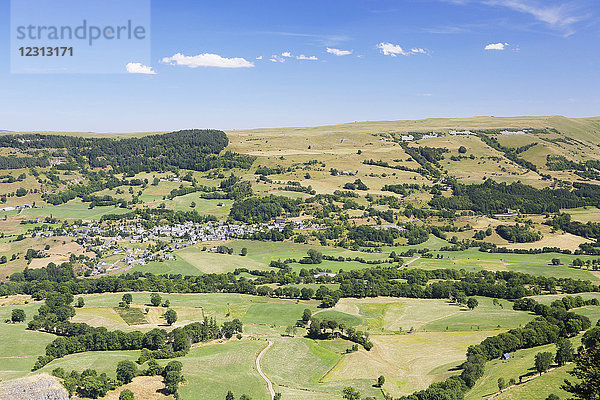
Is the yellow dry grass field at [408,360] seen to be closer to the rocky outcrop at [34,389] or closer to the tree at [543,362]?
the tree at [543,362]

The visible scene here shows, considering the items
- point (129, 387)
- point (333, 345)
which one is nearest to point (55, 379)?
point (129, 387)

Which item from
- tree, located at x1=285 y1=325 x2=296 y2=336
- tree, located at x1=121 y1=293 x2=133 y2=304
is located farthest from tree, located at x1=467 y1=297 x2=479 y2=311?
tree, located at x1=121 y1=293 x2=133 y2=304

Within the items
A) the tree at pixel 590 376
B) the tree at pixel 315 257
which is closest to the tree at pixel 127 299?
the tree at pixel 315 257

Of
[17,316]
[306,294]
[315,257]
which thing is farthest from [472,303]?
[17,316]

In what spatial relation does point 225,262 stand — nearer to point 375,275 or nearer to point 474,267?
point 375,275

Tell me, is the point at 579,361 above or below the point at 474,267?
above

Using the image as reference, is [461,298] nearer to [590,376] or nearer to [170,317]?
[170,317]
